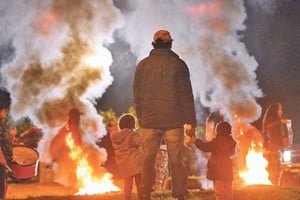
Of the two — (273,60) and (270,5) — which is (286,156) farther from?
(273,60)

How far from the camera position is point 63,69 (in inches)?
504

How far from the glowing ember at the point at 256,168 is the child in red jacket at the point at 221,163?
383 centimetres

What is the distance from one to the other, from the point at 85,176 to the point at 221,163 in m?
5.09

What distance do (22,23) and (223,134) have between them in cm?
696

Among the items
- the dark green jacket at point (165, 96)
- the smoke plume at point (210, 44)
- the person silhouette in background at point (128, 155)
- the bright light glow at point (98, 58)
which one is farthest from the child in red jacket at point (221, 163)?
the smoke plume at point (210, 44)

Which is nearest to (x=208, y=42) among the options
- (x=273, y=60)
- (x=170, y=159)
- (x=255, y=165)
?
(x=273, y=60)

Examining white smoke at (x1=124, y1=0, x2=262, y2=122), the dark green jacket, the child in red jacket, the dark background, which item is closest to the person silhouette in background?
the child in red jacket

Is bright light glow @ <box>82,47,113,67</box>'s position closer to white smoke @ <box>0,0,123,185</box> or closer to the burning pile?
white smoke @ <box>0,0,123,185</box>

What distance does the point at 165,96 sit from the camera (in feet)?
20.8

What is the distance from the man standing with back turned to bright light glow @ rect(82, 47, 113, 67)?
6303 mm

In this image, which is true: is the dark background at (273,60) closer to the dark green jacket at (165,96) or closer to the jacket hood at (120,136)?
the jacket hood at (120,136)

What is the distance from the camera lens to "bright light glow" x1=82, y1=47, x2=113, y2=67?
12.6 meters

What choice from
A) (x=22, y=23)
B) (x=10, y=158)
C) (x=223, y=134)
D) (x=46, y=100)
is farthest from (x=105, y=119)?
(x=223, y=134)

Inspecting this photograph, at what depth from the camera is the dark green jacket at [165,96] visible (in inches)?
249
